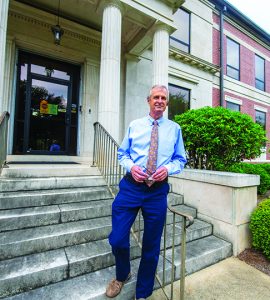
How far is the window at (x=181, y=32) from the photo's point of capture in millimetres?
9180

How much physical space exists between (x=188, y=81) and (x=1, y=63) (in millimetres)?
7646

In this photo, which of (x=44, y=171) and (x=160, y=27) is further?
(x=160, y=27)

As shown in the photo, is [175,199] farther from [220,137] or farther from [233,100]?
[233,100]

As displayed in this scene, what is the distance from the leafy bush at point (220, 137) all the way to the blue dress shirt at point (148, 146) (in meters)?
2.70

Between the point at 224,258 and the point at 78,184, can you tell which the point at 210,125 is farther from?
the point at 78,184

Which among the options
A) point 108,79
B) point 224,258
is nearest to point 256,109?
point 108,79

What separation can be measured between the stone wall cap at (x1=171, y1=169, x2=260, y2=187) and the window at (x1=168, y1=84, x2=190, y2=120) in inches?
208

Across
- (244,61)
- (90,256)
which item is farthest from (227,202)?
(244,61)

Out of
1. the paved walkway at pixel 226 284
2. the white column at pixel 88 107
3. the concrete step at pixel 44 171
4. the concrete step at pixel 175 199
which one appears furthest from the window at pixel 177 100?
the paved walkway at pixel 226 284

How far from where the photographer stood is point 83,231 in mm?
2631

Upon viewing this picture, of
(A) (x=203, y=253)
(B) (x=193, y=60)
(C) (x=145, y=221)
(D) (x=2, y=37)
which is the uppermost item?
(B) (x=193, y=60)

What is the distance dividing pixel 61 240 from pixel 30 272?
20.5 inches

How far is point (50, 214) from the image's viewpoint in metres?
2.76

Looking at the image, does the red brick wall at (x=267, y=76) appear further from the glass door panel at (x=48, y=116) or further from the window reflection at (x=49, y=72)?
the glass door panel at (x=48, y=116)
